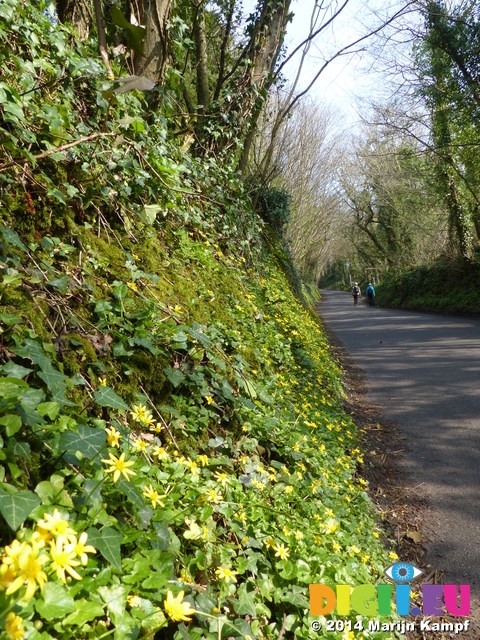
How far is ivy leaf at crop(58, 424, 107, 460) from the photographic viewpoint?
4.09 feet

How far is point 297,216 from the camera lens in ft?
63.6

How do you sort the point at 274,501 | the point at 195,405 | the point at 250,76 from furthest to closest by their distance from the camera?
1. the point at 250,76
2. the point at 195,405
3. the point at 274,501

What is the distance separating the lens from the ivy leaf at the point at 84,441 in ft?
4.09

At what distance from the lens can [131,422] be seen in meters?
1.94

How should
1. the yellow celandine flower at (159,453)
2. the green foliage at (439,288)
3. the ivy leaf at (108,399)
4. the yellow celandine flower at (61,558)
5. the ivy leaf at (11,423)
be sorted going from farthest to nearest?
the green foliage at (439,288) → the yellow celandine flower at (159,453) → the ivy leaf at (108,399) → the ivy leaf at (11,423) → the yellow celandine flower at (61,558)

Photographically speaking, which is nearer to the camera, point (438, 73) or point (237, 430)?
point (237, 430)

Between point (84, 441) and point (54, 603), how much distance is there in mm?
462

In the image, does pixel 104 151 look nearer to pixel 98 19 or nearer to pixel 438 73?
pixel 98 19

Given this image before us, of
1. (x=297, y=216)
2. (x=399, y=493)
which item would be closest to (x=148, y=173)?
(x=399, y=493)

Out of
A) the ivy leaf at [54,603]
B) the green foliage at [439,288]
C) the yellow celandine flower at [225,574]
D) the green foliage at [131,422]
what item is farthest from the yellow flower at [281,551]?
the green foliage at [439,288]

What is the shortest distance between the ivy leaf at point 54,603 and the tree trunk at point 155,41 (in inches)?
175

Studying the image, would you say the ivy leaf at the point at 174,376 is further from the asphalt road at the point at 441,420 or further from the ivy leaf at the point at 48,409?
the asphalt road at the point at 441,420

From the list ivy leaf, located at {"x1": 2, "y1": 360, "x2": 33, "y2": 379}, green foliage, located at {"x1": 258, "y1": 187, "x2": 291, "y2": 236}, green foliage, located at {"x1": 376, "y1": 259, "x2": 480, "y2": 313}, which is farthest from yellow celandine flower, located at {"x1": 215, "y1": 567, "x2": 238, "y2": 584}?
green foliage, located at {"x1": 376, "y1": 259, "x2": 480, "y2": 313}

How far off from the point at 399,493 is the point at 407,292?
20807mm
